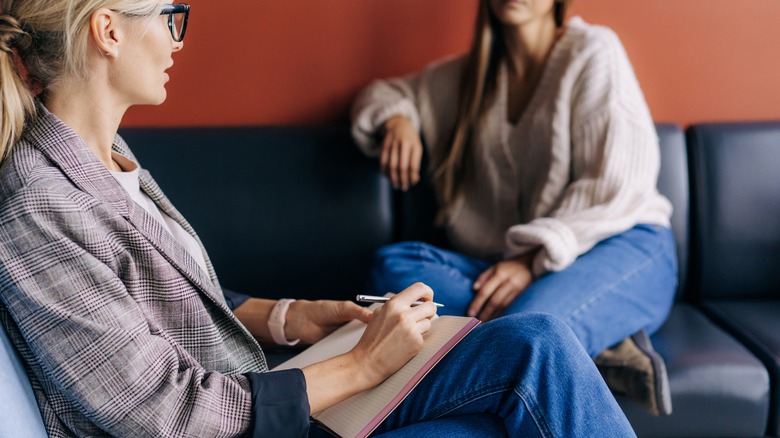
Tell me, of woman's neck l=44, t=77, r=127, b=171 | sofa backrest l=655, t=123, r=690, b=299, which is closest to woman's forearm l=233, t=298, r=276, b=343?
woman's neck l=44, t=77, r=127, b=171

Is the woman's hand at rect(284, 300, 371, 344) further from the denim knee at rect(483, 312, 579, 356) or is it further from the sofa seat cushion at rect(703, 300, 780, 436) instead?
the sofa seat cushion at rect(703, 300, 780, 436)

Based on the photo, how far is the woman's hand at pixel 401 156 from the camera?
1804 millimetres

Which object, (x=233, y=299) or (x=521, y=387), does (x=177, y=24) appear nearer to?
(x=233, y=299)

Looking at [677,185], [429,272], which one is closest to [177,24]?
[429,272]

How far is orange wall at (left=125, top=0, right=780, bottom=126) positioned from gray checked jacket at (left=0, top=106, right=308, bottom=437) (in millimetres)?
1103

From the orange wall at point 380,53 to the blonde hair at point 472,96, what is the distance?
193 mm

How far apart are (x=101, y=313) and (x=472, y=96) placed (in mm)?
1214

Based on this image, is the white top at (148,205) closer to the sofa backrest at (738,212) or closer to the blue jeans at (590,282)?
the blue jeans at (590,282)

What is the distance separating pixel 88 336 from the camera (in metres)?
0.85

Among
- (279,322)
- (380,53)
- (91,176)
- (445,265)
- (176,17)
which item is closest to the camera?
(91,176)

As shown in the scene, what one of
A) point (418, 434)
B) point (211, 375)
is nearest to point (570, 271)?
point (418, 434)

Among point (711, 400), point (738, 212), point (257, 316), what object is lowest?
point (711, 400)

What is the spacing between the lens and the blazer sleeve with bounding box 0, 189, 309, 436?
2.79 feet

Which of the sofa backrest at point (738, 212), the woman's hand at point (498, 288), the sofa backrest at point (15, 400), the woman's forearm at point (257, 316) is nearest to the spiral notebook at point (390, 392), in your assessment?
the woman's forearm at point (257, 316)
